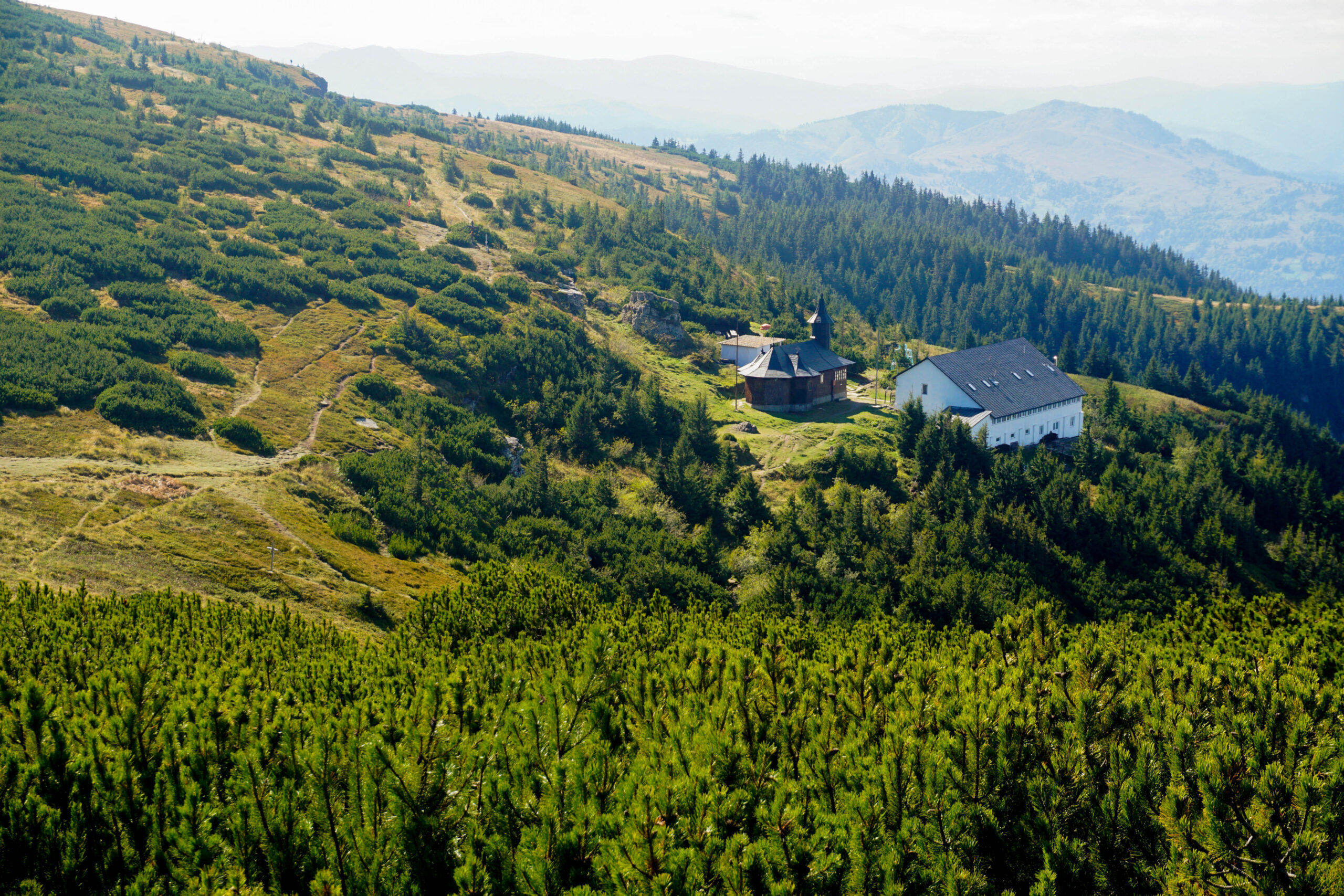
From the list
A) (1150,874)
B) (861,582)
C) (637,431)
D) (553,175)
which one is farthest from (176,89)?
(1150,874)

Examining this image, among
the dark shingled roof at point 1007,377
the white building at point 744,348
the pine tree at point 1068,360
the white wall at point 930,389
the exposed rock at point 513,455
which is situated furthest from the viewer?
the pine tree at point 1068,360

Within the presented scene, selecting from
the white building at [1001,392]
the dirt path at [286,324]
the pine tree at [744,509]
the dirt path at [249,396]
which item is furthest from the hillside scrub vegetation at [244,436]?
the white building at [1001,392]

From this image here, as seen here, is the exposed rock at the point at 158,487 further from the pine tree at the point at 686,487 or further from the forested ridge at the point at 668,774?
the pine tree at the point at 686,487

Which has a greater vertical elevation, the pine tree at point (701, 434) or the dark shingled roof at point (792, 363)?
the dark shingled roof at point (792, 363)

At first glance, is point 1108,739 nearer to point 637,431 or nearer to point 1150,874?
point 1150,874

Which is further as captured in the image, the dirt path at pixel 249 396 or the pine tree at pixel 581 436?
the pine tree at pixel 581 436

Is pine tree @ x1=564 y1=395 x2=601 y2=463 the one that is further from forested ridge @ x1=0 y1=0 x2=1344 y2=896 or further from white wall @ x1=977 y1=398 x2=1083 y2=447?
white wall @ x1=977 y1=398 x2=1083 y2=447

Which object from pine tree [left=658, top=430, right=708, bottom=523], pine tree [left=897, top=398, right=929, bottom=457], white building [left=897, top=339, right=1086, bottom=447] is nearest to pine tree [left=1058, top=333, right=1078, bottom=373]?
white building [left=897, top=339, right=1086, bottom=447]
